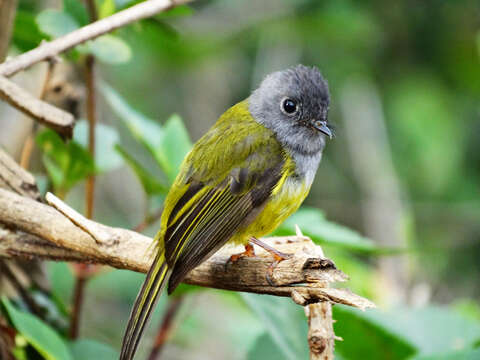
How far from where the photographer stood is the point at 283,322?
2.30 meters

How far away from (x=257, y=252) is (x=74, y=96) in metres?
1.03

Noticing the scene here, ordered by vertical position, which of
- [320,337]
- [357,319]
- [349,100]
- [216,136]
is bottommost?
[320,337]

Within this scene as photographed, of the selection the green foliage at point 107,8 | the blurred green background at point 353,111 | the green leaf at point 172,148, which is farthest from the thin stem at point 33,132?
the blurred green background at point 353,111

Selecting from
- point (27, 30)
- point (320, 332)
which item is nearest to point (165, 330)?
point (320, 332)

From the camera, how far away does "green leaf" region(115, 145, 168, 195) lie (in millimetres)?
2410

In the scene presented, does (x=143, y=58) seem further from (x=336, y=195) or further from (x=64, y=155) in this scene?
(x=64, y=155)

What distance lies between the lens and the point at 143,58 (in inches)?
218

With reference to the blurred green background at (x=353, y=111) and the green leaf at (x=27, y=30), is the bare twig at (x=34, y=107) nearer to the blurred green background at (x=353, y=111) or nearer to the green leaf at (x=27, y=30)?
the green leaf at (x=27, y=30)

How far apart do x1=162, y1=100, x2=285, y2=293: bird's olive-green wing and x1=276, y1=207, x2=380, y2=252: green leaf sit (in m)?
0.20

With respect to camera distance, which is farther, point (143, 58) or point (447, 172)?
point (143, 58)

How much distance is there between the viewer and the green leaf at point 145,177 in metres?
2.41

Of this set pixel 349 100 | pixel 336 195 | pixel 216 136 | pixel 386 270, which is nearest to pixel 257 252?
pixel 216 136

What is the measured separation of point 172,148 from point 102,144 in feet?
1.11

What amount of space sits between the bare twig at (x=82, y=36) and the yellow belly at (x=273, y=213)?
2.60 ft
